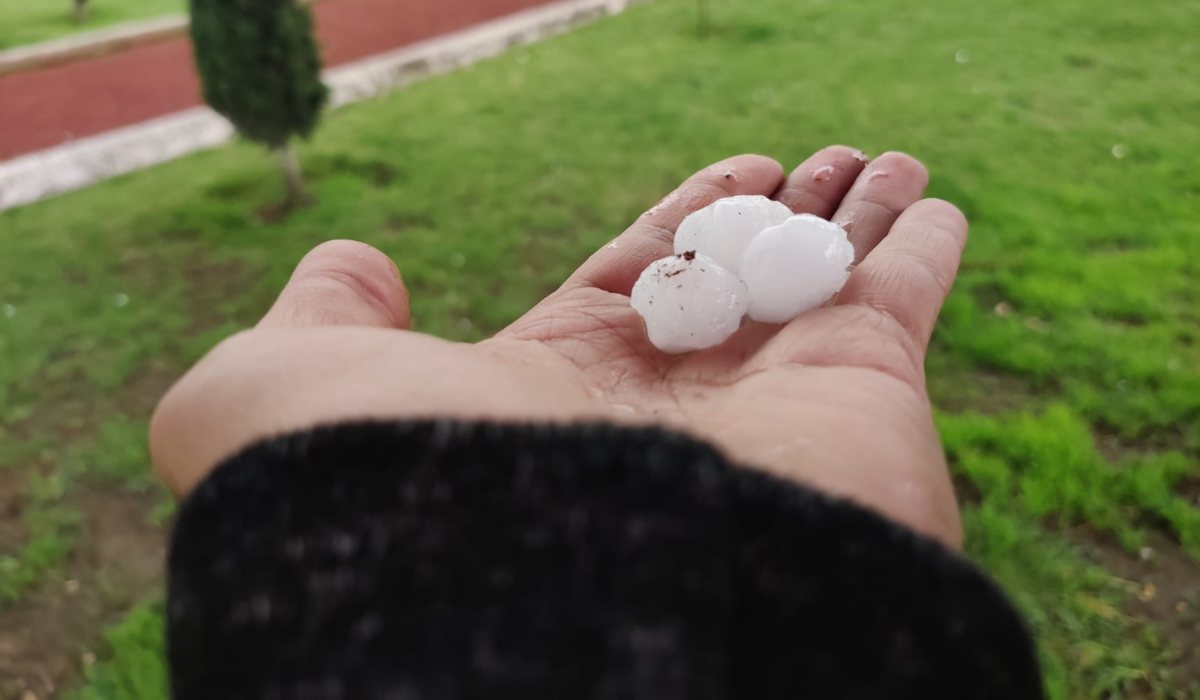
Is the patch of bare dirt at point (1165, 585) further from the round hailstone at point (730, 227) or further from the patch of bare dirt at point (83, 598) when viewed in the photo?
the patch of bare dirt at point (83, 598)

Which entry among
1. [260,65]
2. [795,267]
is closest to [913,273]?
[795,267]

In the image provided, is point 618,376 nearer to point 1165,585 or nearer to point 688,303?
point 688,303

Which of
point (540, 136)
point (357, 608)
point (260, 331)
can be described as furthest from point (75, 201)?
point (357, 608)

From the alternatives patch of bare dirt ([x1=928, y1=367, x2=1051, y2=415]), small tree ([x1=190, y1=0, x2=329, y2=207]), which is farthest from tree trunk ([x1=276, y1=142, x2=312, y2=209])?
patch of bare dirt ([x1=928, y1=367, x2=1051, y2=415])

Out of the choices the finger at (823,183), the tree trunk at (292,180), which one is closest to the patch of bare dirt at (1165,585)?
the finger at (823,183)

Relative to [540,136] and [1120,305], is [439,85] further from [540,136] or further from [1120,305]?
[1120,305]

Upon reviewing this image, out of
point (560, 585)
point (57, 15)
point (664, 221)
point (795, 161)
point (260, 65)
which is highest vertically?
point (560, 585)

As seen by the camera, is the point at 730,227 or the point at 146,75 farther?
the point at 146,75
